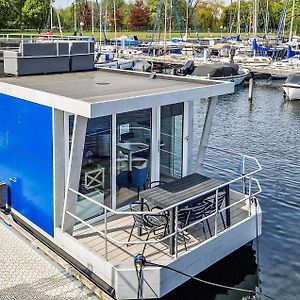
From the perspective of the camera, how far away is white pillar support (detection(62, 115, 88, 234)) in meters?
8.80

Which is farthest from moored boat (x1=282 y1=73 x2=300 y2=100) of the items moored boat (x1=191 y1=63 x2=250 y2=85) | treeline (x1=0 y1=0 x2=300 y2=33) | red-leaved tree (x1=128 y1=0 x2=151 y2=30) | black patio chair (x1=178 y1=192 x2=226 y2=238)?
red-leaved tree (x1=128 y1=0 x2=151 y2=30)

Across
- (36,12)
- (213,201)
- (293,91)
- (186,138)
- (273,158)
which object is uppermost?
(36,12)

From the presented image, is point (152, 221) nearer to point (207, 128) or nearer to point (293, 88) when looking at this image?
point (207, 128)

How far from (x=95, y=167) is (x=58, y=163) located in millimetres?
810

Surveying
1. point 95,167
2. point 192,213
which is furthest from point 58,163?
point 192,213

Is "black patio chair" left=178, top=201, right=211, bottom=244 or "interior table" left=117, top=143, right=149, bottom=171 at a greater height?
"interior table" left=117, top=143, right=149, bottom=171

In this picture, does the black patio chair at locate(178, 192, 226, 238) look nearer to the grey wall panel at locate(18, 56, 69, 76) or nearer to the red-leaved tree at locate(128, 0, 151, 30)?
the grey wall panel at locate(18, 56, 69, 76)

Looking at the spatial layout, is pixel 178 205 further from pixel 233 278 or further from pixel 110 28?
pixel 110 28

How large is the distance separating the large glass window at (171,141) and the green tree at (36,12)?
74.8m

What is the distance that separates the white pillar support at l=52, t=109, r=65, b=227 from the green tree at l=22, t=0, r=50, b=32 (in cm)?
7631

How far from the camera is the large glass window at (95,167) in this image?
9875 mm

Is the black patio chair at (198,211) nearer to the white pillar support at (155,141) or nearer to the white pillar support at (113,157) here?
the white pillar support at (155,141)

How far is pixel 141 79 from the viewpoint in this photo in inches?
507

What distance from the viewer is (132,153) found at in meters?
10.7
